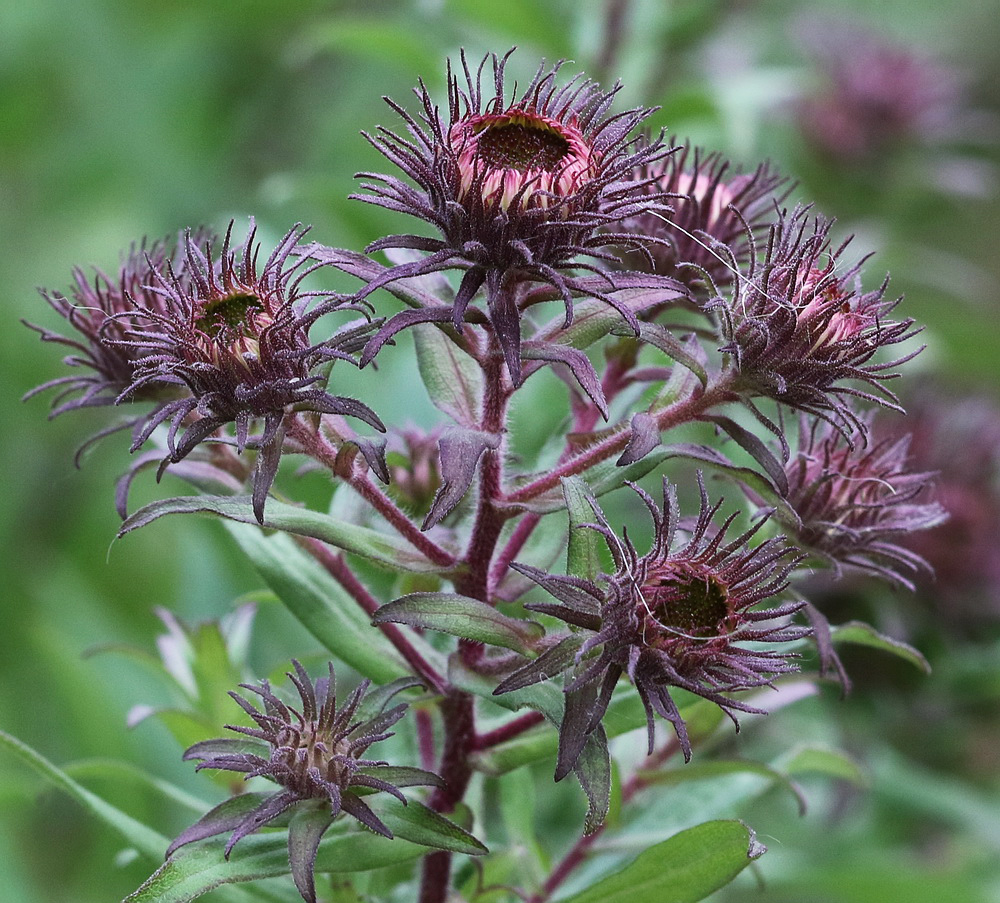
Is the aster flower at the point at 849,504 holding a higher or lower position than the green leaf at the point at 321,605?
higher

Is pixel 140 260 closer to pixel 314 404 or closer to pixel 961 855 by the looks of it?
pixel 314 404

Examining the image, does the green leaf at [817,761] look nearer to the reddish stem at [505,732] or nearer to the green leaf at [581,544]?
the reddish stem at [505,732]

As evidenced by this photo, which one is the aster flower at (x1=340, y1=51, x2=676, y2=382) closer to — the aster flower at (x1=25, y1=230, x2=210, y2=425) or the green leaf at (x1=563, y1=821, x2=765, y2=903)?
the aster flower at (x1=25, y1=230, x2=210, y2=425)

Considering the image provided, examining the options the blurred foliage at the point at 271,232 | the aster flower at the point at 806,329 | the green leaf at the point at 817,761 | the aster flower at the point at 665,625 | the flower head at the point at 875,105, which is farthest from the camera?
the flower head at the point at 875,105

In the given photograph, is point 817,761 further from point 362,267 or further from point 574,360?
point 362,267

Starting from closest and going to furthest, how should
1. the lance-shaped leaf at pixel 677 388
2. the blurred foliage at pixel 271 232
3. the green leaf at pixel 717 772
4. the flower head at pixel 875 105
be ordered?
the lance-shaped leaf at pixel 677 388 → the green leaf at pixel 717 772 → the blurred foliage at pixel 271 232 → the flower head at pixel 875 105

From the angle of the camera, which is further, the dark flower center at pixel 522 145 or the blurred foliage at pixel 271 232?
the blurred foliage at pixel 271 232

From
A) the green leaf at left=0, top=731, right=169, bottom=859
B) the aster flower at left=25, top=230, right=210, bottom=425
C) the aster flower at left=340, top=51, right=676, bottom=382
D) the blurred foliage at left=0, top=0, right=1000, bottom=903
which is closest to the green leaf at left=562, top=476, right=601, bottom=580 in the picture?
the aster flower at left=340, top=51, right=676, bottom=382

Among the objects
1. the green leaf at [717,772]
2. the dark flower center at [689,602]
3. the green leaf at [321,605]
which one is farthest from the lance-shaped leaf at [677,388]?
the green leaf at [717,772]
